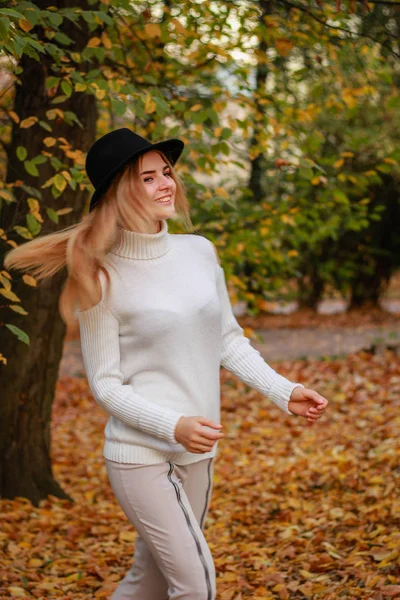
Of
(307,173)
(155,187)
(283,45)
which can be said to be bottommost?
(307,173)

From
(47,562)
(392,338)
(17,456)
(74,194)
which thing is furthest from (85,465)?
(392,338)

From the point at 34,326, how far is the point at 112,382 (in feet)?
8.21

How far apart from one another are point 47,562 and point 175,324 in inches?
98.4

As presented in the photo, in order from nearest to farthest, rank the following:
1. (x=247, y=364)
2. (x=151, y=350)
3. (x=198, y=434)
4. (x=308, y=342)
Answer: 1. (x=198, y=434)
2. (x=151, y=350)
3. (x=247, y=364)
4. (x=308, y=342)

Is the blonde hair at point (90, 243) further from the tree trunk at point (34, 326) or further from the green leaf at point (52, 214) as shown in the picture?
the tree trunk at point (34, 326)

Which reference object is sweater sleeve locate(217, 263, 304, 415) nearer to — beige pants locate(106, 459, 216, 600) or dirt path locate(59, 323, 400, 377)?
beige pants locate(106, 459, 216, 600)

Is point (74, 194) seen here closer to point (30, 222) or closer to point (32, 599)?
point (30, 222)

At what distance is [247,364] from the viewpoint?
2.85 meters

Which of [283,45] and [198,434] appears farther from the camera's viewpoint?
[283,45]

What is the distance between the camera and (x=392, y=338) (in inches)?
478

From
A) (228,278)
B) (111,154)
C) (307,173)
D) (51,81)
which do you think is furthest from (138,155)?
(228,278)

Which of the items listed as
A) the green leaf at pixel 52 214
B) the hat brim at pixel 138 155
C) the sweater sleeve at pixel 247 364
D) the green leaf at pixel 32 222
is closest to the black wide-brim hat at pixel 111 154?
the hat brim at pixel 138 155

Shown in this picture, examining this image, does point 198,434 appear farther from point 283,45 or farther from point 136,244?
point 283,45

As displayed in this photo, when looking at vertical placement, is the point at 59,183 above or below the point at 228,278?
above
